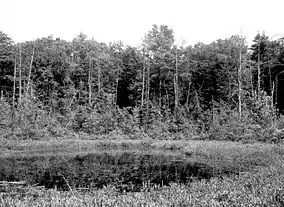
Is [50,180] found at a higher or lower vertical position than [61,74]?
lower

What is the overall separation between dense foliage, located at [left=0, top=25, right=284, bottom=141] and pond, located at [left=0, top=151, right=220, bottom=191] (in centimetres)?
1425

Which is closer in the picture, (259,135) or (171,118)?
(259,135)

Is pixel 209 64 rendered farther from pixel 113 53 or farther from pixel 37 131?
pixel 37 131

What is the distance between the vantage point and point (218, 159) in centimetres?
2070

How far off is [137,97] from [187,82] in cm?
929

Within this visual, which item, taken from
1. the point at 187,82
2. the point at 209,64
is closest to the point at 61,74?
the point at 187,82

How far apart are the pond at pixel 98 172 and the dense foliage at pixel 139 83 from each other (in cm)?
1425

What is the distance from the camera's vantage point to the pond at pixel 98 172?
1387 cm

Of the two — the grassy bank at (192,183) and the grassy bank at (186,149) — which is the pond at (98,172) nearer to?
the grassy bank at (192,183)

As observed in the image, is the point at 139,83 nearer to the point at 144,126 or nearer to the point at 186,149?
the point at 144,126

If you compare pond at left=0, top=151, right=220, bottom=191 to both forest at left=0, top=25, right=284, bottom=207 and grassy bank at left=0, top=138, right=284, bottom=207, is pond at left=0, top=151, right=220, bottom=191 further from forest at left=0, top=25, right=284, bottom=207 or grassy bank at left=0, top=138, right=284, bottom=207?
grassy bank at left=0, top=138, right=284, bottom=207

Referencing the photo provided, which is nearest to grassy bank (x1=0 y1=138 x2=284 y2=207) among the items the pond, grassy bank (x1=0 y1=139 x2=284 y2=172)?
grassy bank (x1=0 y1=139 x2=284 y2=172)

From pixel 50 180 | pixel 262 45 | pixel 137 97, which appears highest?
pixel 262 45

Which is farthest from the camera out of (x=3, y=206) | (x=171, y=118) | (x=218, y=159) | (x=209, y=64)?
(x=209, y=64)
